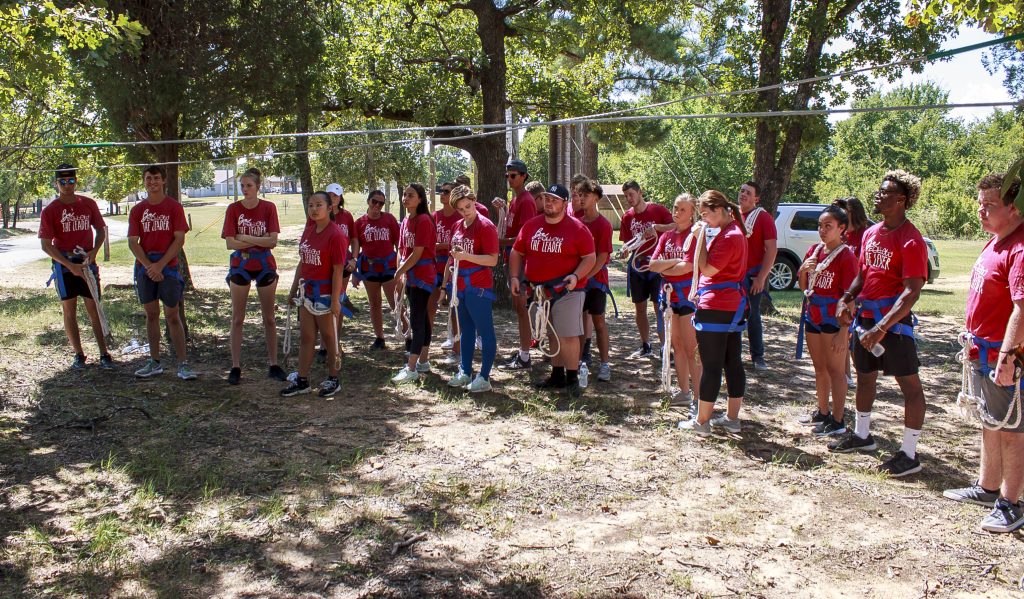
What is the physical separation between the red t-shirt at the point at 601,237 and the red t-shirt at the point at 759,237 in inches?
49.5

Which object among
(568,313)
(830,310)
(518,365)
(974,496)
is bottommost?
(974,496)

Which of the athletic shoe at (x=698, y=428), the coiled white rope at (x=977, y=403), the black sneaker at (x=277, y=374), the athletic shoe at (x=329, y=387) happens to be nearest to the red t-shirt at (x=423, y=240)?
the athletic shoe at (x=329, y=387)

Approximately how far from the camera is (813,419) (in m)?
5.74

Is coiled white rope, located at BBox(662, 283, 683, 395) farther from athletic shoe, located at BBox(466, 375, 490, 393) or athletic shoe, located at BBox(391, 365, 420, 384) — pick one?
athletic shoe, located at BBox(391, 365, 420, 384)

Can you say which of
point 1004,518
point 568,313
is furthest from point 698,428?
point 1004,518

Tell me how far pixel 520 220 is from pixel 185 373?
3.43 metres

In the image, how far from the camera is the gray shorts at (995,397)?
3.88 metres

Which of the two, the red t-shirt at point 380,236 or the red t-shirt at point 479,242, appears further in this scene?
the red t-shirt at point 380,236

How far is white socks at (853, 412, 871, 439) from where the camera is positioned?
5.14 m

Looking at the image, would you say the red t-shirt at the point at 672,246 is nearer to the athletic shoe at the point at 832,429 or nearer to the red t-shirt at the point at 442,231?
the athletic shoe at the point at 832,429

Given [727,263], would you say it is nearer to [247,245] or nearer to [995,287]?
[995,287]

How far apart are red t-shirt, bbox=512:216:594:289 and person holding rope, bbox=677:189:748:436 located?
3.70ft

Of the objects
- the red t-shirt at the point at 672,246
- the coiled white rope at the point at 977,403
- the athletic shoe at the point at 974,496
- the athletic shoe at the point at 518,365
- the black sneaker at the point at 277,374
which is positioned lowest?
the athletic shoe at the point at 974,496

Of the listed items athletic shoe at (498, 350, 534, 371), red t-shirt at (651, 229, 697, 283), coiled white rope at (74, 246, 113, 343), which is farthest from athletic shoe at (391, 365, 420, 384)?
coiled white rope at (74, 246, 113, 343)
